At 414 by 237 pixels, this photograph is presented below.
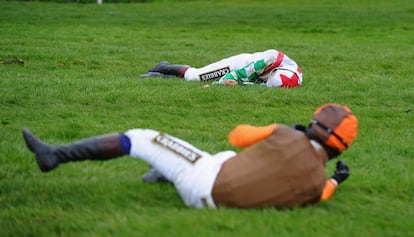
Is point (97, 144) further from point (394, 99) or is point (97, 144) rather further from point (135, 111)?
point (394, 99)

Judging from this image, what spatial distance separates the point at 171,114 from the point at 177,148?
3329 mm

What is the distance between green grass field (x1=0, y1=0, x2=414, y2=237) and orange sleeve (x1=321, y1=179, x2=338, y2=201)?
0.08 metres

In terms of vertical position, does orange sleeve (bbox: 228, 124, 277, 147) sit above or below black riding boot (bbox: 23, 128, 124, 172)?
above

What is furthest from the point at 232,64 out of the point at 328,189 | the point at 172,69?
the point at 328,189

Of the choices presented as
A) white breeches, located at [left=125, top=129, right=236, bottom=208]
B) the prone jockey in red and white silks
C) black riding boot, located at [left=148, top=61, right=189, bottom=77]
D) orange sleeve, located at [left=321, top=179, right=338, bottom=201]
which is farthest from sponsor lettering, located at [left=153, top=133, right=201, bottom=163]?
black riding boot, located at [left=148, top=61, right=189, bottom=77]

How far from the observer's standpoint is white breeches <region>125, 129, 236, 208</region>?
5203 mm

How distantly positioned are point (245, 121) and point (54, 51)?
595 cm

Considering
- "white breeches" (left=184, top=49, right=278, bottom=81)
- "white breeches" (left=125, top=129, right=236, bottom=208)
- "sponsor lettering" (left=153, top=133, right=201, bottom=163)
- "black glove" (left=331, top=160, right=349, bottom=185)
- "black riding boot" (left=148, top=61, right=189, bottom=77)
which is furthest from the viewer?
"black riding boot" (left=148, top=61, right=189, bottom=77)

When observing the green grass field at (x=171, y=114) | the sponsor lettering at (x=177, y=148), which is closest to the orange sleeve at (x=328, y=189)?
the green grass field at (x=171, y=114)

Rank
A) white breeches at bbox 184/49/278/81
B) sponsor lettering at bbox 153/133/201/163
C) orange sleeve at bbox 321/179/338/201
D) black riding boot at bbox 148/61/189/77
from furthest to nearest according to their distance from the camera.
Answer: black riding boot at bbox 148/61/189/77
white breeches at bbox 184/49/278/81
orange sleeve at bbox 321/179/338/201
sponsor lettering at bbox 153/133/201/163

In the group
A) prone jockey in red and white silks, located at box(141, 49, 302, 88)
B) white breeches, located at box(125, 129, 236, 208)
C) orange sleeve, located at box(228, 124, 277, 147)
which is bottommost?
prone jockey in red and white silks, located at box(141, 49, 302, 88)

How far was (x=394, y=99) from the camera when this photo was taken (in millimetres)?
9945

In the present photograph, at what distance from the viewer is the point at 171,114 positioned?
8.67 m

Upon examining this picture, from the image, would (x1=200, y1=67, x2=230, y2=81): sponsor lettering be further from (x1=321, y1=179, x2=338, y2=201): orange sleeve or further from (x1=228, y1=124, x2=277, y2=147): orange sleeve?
(x1=228, y1=124, x2=277, y2=147): orange sleeve
